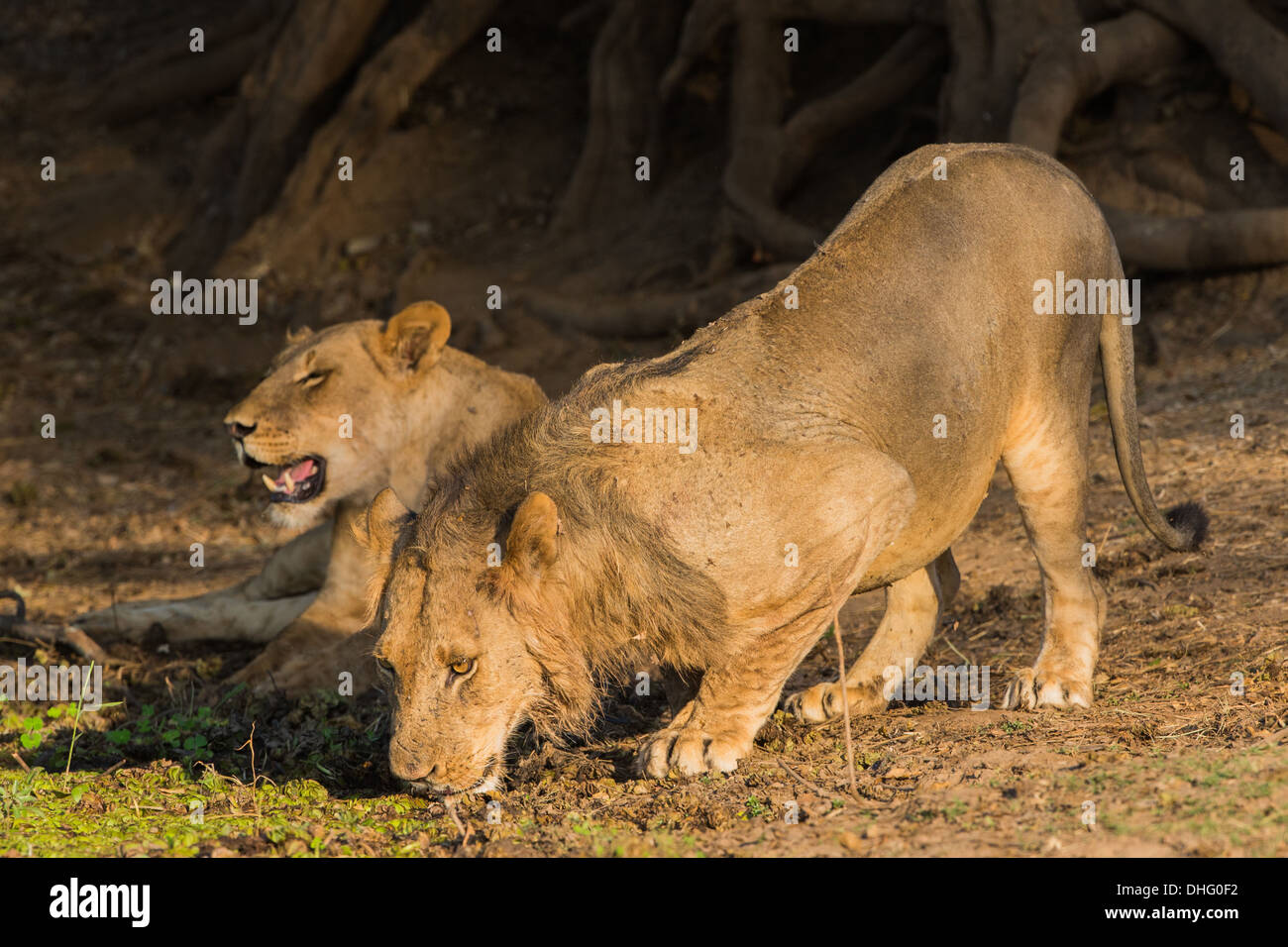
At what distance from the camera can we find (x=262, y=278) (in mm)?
13773

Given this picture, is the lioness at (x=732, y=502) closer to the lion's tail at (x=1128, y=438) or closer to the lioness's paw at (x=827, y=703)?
the lioness's paw at (x=827, y=703)

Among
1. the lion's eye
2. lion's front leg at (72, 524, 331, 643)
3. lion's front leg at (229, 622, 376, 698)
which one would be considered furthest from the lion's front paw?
lion's front leg at (72, 524, 331, 643)

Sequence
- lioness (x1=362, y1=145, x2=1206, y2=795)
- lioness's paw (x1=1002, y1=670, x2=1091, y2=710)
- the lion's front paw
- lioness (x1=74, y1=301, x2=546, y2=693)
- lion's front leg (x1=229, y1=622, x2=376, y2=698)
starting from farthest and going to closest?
lioness (x1=74, y1=301, x2=546, y2=693)
lion's front leg (x1=229, y1=622, x2=376, y2=698)
lioness's paw (x1=1002, y1=670, x2=1091, y2=710)
the lion's front paw
lioness (x1=362, y1=145, x2=1206, y2=795)

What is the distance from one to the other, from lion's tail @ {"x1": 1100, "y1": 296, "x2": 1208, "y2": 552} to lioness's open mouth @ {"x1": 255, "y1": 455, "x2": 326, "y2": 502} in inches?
134

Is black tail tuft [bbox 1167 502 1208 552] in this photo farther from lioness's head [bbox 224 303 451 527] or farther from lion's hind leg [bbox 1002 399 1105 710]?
lioness's head [bbox 224 303 451 527]

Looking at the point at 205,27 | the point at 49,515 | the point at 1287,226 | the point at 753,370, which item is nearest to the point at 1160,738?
the point at 753,370

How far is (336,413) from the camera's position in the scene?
21.2 ft

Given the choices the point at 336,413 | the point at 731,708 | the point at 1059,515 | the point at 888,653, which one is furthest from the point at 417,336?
the point at 1059,515

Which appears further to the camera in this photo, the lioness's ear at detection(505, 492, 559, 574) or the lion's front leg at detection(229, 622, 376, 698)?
the lion's front leg at detection(229, 622, 376, 698)

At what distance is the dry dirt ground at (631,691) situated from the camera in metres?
3.79

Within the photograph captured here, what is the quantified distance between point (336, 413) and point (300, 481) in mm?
373

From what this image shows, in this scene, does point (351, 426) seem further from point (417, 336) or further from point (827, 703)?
point (827, 703)

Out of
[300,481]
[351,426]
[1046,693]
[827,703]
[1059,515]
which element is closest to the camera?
[1046,693]

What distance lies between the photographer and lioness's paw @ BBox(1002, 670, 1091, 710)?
195 inches
